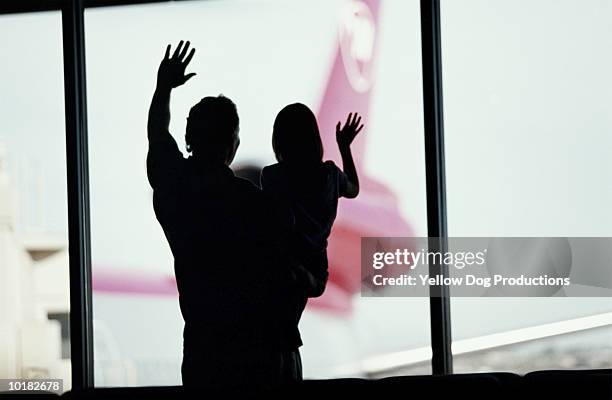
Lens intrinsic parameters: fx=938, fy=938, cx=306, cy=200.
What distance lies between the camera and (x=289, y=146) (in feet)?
12.8

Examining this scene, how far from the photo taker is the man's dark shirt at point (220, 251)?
11.8 ft

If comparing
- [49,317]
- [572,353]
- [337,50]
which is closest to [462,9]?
[337,50]

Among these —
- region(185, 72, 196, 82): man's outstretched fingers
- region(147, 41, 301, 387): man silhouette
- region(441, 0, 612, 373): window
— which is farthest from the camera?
region(185, 72, 196, 82): man's outstretched fingers

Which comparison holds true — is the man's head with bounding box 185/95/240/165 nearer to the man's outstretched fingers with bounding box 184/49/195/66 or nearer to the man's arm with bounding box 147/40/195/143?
the man's arm with bounding box 147/40/195/143

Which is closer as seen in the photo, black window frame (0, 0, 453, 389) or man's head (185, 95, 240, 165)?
man's head (185, 95, 240, 165)

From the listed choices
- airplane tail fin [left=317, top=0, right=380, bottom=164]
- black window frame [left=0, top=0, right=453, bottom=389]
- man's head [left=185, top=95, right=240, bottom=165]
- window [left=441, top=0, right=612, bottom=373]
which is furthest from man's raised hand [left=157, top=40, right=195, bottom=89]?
window [left=441, top=0, right=612, bottom=373]

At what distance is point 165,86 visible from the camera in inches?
155

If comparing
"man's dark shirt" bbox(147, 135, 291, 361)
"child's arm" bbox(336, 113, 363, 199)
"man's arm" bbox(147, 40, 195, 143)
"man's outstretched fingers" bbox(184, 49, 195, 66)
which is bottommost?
"man's dark shirt" bbox(147, 135, 291, 361)

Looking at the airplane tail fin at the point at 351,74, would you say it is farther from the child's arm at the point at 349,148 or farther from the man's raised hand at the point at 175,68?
the man's raised hand at the point at 175,68

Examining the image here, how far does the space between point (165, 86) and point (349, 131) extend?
0.80 metres

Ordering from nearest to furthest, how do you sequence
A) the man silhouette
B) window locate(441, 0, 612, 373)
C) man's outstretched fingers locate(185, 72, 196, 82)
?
the man silhouette < window locate(441, 0, 612, 373) < man's outstretched fingers locate(185, 72, 196, 82)

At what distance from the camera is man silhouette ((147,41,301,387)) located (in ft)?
11.7

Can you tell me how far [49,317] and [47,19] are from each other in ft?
4.34

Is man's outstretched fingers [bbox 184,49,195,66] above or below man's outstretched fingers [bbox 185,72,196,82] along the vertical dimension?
above
